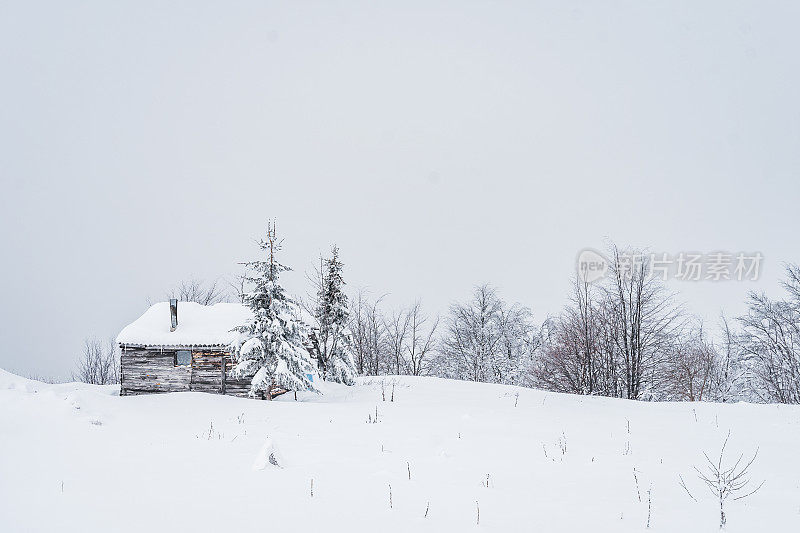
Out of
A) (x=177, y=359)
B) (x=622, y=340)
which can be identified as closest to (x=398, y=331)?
(x=177, y=359)

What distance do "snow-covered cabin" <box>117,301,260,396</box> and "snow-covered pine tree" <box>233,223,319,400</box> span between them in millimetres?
7270

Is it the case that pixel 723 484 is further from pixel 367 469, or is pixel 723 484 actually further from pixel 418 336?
pixel 418 336

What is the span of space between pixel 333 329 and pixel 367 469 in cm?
2349

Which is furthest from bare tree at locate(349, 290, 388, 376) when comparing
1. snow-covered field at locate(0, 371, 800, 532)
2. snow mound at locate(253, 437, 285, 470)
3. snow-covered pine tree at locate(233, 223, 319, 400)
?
snow mound at locate(253, 437, 285, 470)

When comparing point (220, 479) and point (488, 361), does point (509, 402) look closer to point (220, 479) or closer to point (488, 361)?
point (220, 479)

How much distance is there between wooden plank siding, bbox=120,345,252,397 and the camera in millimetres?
26406

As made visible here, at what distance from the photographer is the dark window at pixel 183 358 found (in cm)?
2675

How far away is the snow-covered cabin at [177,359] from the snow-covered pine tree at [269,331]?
23.9ft

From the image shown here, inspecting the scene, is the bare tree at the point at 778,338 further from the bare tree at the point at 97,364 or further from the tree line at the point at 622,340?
the bare tree at the point at 97,364

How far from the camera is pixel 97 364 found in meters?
52.2

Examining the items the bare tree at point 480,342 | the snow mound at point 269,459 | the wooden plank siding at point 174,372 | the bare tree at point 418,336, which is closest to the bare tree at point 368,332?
the bare tree at point 418,336

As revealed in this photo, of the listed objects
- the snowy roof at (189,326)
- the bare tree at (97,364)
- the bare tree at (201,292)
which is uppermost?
the bare tree at (201,292)

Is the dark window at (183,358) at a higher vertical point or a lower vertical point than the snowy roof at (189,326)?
lower

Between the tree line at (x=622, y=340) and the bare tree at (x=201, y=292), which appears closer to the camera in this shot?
the tree line at (x=622, y=340)
